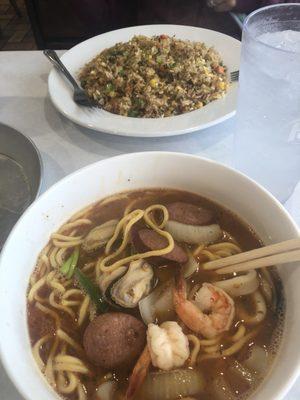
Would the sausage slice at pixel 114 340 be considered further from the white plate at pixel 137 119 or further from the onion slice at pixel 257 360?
the white plate at pixel 137 119

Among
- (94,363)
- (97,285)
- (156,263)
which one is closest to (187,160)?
(156,263)

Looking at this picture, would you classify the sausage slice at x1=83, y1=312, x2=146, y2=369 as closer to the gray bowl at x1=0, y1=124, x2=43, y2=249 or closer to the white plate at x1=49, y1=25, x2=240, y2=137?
the gray bowl at x1=0, y1=124, x2=43, y2=249

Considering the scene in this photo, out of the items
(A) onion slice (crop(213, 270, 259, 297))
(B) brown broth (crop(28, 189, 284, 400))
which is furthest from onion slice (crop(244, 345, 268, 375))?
(A) onion slice (crop(213, 270, 259, 297))

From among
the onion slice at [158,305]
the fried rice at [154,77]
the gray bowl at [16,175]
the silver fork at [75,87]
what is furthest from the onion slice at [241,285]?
the silver fork at [75,87]

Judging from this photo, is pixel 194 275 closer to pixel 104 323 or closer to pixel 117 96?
pixel 104 323

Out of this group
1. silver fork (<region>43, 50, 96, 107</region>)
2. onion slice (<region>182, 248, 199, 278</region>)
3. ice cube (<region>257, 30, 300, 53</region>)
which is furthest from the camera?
silver fork (<region>43, 50, 96, 107</region>)

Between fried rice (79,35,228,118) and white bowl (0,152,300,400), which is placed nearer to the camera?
white bowl (0,152,300,400)

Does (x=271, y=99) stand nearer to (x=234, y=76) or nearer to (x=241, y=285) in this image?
(x=241, y=285)
